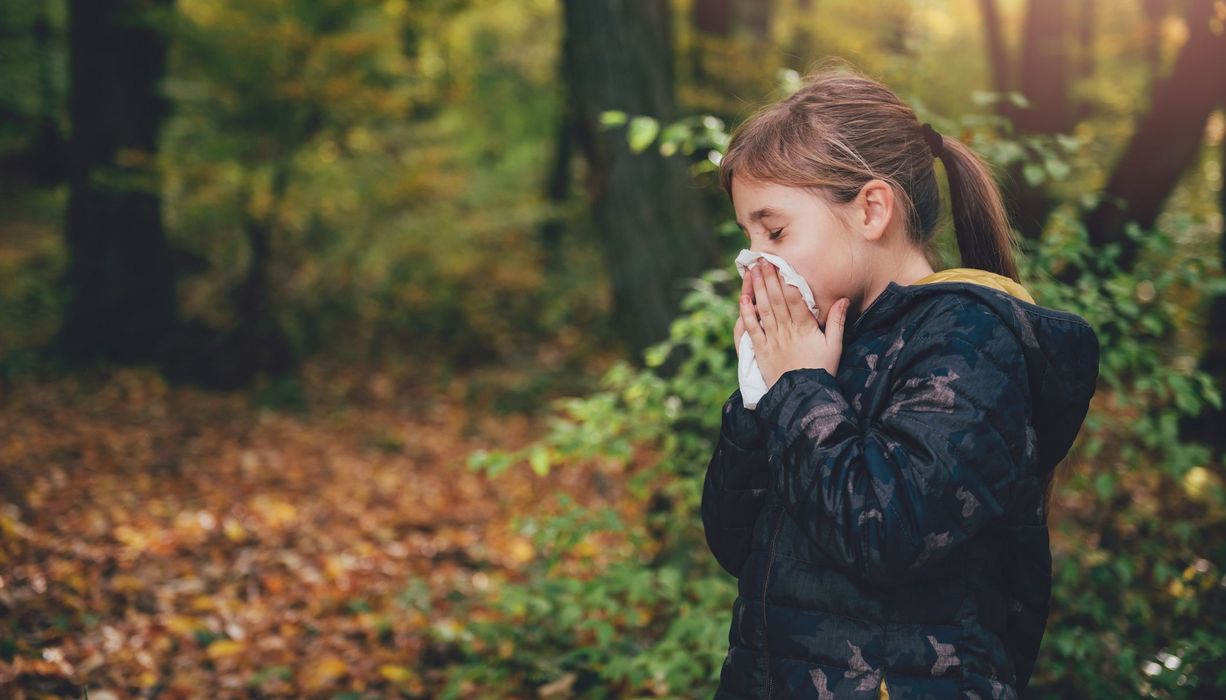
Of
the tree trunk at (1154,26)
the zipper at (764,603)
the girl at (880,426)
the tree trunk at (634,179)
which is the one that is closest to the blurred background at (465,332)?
the tree trunk at (634,179)

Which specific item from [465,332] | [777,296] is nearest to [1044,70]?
[465,332]

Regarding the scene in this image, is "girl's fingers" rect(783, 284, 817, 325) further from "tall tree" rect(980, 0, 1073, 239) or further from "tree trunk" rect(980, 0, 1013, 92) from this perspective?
"tree trunk" rect(980, 0, 1013, 92)

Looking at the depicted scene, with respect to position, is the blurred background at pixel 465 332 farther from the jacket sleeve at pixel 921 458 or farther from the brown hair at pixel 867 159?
the jacket sleeve at pixel 921 458

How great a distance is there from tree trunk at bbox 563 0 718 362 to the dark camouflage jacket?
2809 millimetres

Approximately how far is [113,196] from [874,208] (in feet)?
26.1

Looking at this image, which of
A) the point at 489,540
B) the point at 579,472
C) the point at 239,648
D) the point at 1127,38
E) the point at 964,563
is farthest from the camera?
the point at 1127,38

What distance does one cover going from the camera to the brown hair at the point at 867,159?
1.67m

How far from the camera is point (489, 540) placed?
5395 millimetres

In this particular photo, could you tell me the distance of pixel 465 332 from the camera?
9.91m

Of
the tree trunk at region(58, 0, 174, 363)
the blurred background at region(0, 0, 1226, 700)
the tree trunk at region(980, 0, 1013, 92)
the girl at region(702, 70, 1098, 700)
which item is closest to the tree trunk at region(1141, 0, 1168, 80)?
the blurred background at region(0, 0, 1226, 700)

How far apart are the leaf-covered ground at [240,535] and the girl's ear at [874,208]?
2738 millimetres

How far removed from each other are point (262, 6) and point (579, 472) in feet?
15.2

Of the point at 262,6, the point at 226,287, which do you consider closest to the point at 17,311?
the point at 226,287

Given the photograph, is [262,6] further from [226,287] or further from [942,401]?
[942,401]
